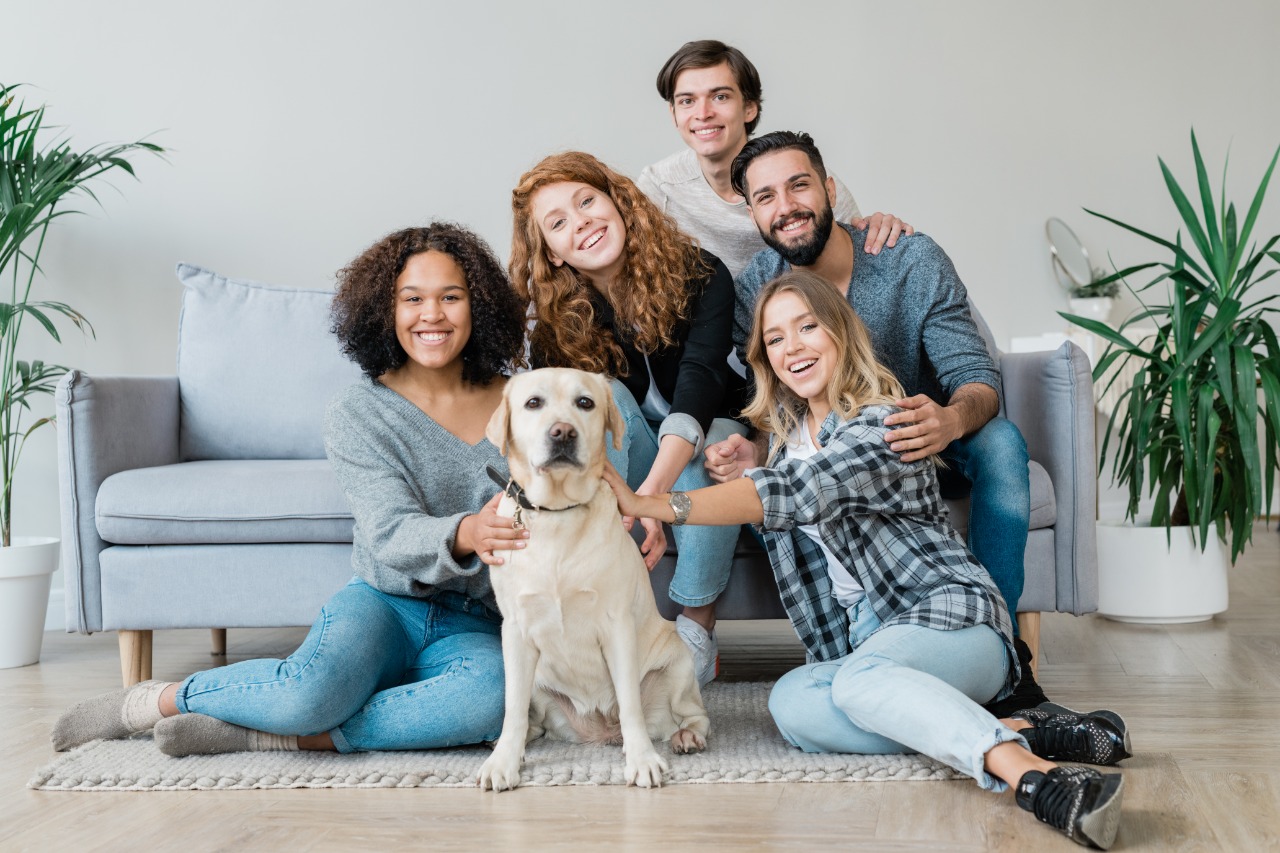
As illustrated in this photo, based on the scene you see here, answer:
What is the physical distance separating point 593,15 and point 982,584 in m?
3.52

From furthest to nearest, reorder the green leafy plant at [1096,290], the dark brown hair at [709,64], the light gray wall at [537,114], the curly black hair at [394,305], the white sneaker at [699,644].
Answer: the green leafy plant at [1096,290], the light gray wall at [537,114], the dark brown hair at [709,64], the white sneaker at [699,644], the curly black hair at [394,305]

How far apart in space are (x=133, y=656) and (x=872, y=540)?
1681 millimetres

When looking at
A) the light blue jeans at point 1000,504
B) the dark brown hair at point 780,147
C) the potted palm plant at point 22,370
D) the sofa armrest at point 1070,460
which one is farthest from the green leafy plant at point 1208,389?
the potted palm plant at point 22,370

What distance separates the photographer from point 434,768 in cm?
182

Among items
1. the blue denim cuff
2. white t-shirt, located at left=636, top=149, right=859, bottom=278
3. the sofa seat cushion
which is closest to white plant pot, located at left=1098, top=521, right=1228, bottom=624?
white t-shirt, located at left=636, top=149, right=859, bottom=278

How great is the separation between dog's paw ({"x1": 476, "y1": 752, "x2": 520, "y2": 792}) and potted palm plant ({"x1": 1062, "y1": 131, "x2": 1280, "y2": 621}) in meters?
1.83

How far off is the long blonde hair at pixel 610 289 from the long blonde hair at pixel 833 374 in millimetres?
293

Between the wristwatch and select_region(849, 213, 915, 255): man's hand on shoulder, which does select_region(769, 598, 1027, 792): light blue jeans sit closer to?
the wristwatch

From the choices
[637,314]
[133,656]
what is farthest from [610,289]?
[133,656]

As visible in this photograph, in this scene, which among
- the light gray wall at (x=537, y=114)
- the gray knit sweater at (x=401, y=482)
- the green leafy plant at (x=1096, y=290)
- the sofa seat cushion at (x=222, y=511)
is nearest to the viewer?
the gray knit sweater at (x=401, y=482)

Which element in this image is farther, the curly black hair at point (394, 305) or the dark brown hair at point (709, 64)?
the dark brown hair at point (709, 64)

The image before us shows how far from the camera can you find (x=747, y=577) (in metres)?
2.35

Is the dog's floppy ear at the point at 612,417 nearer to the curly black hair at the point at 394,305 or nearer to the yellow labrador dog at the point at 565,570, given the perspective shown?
the yellow labrador dog at the point at 565,570

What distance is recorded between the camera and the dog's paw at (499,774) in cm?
171
